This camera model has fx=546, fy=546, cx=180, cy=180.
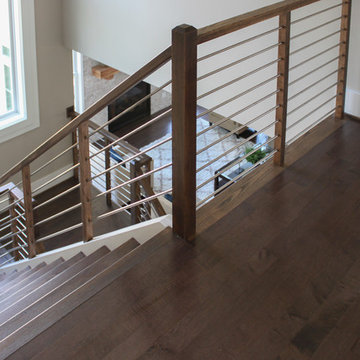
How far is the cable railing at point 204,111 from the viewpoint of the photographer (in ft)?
6.48

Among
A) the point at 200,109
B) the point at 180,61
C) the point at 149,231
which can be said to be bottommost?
the point at 200,109

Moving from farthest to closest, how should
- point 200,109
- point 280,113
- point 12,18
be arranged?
1. point 200,109
2. point 12,18
3. point 280,113

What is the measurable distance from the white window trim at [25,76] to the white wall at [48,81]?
60 millimetres

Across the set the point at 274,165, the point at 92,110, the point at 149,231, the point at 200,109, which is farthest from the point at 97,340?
the point at 200,109

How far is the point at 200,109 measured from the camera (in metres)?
8.81

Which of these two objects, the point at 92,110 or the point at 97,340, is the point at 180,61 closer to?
the point at 92,110

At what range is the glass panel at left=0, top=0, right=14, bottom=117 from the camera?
5.11m

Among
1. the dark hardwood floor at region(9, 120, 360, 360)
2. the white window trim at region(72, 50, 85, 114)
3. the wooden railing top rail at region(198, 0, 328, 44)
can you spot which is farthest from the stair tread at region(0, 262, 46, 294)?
the white window trim at region(72, 50, 85, 114)

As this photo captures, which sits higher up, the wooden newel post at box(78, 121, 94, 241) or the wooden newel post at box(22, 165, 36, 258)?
the wooden newel post at box(78, 121, 94, 241)

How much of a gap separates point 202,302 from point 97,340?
379mm

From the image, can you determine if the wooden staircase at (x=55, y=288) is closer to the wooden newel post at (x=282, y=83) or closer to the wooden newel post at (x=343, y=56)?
the wooden newel post at (x=282, y=83)

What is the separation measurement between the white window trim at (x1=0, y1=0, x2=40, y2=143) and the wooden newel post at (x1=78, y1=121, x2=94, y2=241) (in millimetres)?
3053

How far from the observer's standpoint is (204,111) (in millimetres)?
3277

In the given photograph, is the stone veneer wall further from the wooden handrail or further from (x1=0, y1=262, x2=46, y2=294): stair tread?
the wooden handrail
